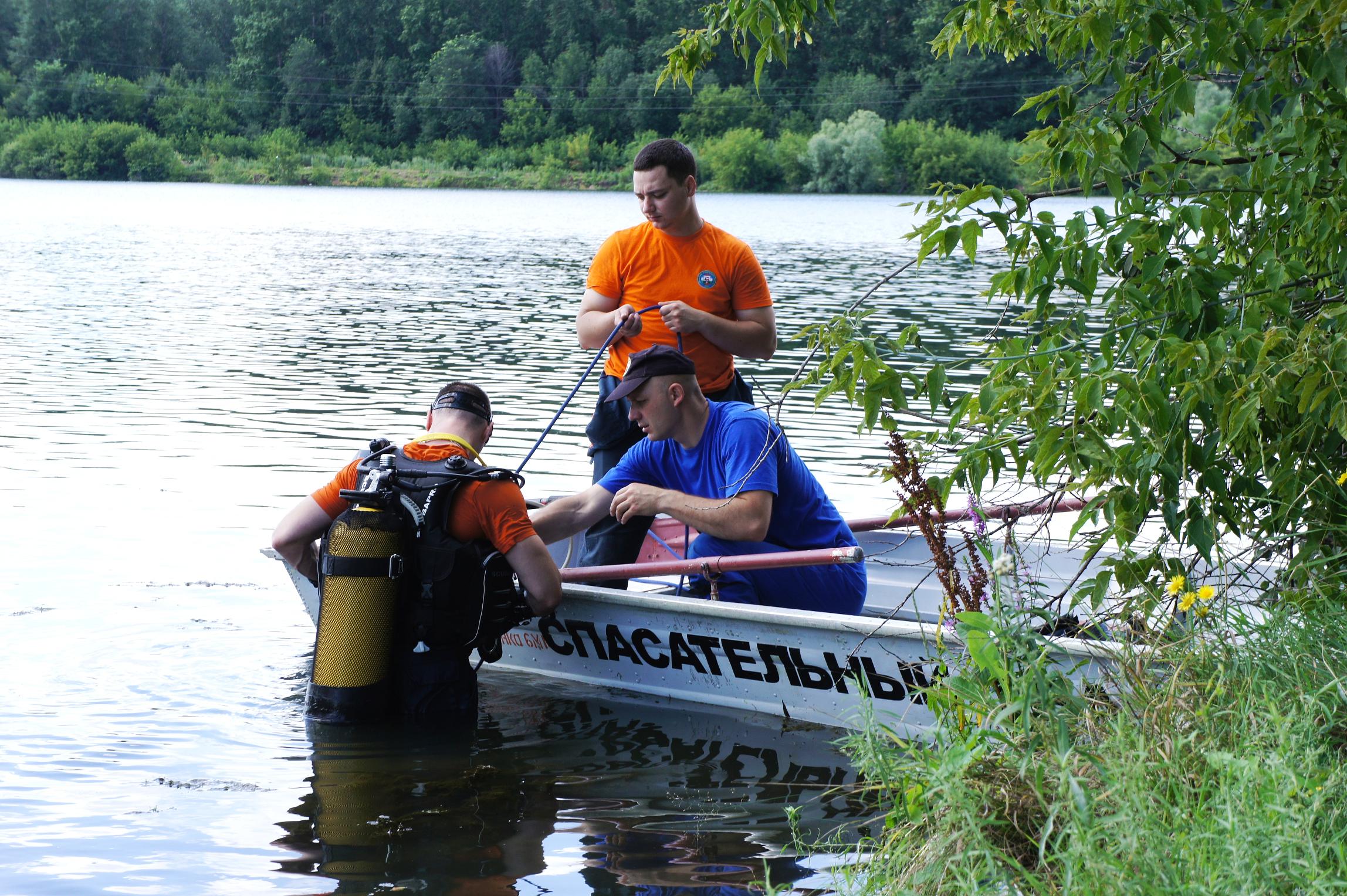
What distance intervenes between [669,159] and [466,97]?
83.6 metres

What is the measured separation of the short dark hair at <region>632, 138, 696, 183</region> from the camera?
19.8 ft

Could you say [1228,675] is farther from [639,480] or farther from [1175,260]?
[639,480]

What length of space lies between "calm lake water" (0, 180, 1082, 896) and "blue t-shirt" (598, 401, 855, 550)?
781 mm

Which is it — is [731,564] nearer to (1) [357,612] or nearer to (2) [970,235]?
(1) [357,612]

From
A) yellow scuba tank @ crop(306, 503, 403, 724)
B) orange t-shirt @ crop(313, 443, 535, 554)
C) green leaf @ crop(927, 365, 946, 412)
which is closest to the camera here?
green leaf @ crop(927, 365, 946, 412)

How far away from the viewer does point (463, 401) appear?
218 inches

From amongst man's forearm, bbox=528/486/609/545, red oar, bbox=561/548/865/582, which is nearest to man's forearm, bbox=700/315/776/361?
man's forearm, bbox=528/486/609/545

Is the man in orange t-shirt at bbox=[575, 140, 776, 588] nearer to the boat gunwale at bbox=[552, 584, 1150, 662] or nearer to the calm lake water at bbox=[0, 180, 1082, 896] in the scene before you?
the boat gunwale at bbox=[552, 584, 1150, 662]

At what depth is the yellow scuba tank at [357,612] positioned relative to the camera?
5.08 m

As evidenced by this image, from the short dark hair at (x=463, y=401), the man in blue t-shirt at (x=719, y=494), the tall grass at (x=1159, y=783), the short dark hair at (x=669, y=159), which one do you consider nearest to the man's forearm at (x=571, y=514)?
the man in blue t-shirt at (x=719, y=494)

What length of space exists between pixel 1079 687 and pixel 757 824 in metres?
1.22

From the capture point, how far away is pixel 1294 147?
3795 millimetres

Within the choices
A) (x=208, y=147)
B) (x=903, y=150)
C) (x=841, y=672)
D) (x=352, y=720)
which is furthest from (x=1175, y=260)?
(x=208, y=147)

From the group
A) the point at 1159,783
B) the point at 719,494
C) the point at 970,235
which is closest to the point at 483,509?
the point at 719,494
